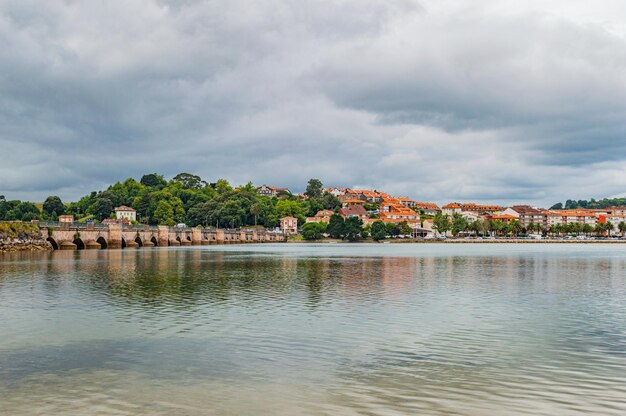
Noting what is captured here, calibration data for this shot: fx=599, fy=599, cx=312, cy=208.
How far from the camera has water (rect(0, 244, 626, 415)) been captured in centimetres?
1023

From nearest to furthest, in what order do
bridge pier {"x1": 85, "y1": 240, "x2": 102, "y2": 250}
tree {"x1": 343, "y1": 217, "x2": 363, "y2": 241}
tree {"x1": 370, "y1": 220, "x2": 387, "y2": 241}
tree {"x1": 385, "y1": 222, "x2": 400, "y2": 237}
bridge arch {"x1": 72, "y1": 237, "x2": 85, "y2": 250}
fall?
bridge arch {"x1": 72, "y1": 237, "x2": 85, "y2": 250}
bridge pier {"x1": 85, "y1": 240, "x2": 102, "y2": 250}
tree {"x1": 343, "y1": 217, "x2": 363, "y2": 241}
tree {"x1": 370, "y1": 220, "x2": 387, "y2": 241}
tree {"x1": 385, "y1": 222, "x2": 400, "y2": 237}

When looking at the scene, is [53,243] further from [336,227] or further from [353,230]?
[353,230]

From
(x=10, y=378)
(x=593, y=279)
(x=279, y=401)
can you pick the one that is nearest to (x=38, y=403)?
(x=10, y=378)

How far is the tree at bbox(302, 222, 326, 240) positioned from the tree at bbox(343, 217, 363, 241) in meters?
8.81

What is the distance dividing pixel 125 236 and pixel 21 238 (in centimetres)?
2717

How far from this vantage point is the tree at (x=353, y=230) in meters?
187

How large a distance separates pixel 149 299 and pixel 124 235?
76.5 m

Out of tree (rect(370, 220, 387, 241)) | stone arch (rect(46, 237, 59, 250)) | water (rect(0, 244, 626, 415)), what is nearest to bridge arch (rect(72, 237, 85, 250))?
stone arch (rect(46, 237, 59, 250))

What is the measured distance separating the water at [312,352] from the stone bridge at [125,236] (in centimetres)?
5408

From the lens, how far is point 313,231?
192m

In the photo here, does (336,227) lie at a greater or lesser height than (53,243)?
greater

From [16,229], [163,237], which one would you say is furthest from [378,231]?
[16,229]

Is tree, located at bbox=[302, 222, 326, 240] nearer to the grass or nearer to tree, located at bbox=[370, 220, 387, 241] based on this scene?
tree, located at bbox=[370, 220, 387, 241]

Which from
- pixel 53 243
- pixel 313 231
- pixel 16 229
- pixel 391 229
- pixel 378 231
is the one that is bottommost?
pixel 53 243
